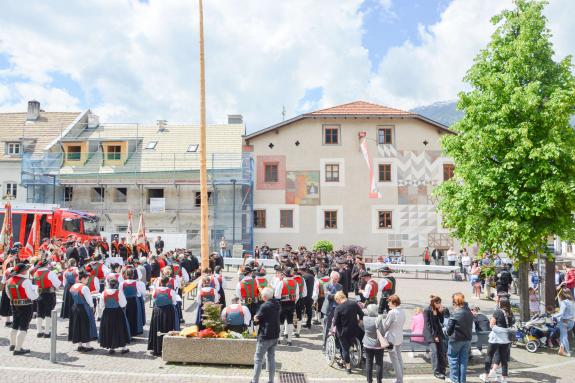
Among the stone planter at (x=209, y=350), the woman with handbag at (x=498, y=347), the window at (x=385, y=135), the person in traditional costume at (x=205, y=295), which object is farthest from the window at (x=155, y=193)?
the woman with handbag at (x=498, y=347)

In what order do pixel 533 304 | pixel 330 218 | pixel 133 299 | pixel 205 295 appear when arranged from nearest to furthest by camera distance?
1. pixel 205 295
2. pixel 133 299
3. pixel 533 304
4. pixel 330 218

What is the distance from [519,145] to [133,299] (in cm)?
1053

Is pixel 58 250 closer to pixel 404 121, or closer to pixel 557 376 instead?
pixel 557 376

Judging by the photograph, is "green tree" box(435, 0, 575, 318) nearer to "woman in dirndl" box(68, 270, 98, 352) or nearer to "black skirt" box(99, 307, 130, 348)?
"black skirt" box(99, 307, 130, 348)

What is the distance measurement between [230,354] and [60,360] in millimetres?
3545

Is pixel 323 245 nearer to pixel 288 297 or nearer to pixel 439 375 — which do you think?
pixel 288 297

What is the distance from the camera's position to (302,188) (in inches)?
1416

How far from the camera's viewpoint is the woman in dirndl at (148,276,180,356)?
1117cm

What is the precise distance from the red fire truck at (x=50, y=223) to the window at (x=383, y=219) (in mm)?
18440

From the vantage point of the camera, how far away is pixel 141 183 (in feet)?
118

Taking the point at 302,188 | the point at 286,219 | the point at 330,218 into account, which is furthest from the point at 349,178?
the point at 286,219

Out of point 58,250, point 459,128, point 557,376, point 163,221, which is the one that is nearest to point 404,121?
point 163,221

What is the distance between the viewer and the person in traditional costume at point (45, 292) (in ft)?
41.1

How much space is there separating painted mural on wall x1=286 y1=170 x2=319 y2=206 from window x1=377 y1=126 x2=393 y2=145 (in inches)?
194
